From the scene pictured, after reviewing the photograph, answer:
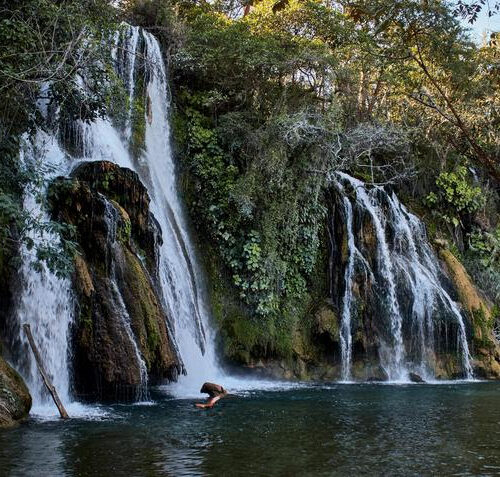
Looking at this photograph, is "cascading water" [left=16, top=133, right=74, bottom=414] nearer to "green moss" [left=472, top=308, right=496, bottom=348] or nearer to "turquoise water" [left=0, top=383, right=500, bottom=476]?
"turquoise water" [left=0, top=383, right=500, bottom=476]

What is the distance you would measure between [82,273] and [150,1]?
37.4ft

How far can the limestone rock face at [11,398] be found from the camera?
28.7 ft

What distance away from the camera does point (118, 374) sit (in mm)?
10945

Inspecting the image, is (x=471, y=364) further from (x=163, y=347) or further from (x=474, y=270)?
(x=163, y=347)

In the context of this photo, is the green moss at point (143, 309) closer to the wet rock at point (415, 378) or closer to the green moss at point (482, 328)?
the wet rock at point (415, 378)

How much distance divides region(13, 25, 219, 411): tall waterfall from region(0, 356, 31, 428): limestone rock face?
1.15m

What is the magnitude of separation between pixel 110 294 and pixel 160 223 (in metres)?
4.17

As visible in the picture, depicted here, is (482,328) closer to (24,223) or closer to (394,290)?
(394,290)

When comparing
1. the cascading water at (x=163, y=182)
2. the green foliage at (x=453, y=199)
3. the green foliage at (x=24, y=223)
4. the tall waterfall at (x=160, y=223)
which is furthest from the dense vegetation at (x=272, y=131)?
the green foliage at (x=24, y=223)

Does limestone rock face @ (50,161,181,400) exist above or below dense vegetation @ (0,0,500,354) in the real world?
below

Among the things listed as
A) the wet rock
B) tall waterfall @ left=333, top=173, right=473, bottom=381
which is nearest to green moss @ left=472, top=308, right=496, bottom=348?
tall waterfall @ left=333, top=173, right=473, bottom=381

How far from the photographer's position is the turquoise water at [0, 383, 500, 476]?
272 inches

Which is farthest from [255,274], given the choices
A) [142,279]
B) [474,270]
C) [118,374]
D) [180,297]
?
[474,270]

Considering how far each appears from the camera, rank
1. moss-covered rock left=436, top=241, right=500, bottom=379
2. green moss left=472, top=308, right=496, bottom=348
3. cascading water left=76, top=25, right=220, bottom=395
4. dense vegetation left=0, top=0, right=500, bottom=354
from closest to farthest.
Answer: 1. cascading water left=76, top=25, right=220, bottom=395
2. dense vegetation left=0, top=0, right=500, bottom=354
3. moss-covered rock left=436, top=241, right=500, bottom=379
4. green moss left=472, top=308, right=496, bottom=348
